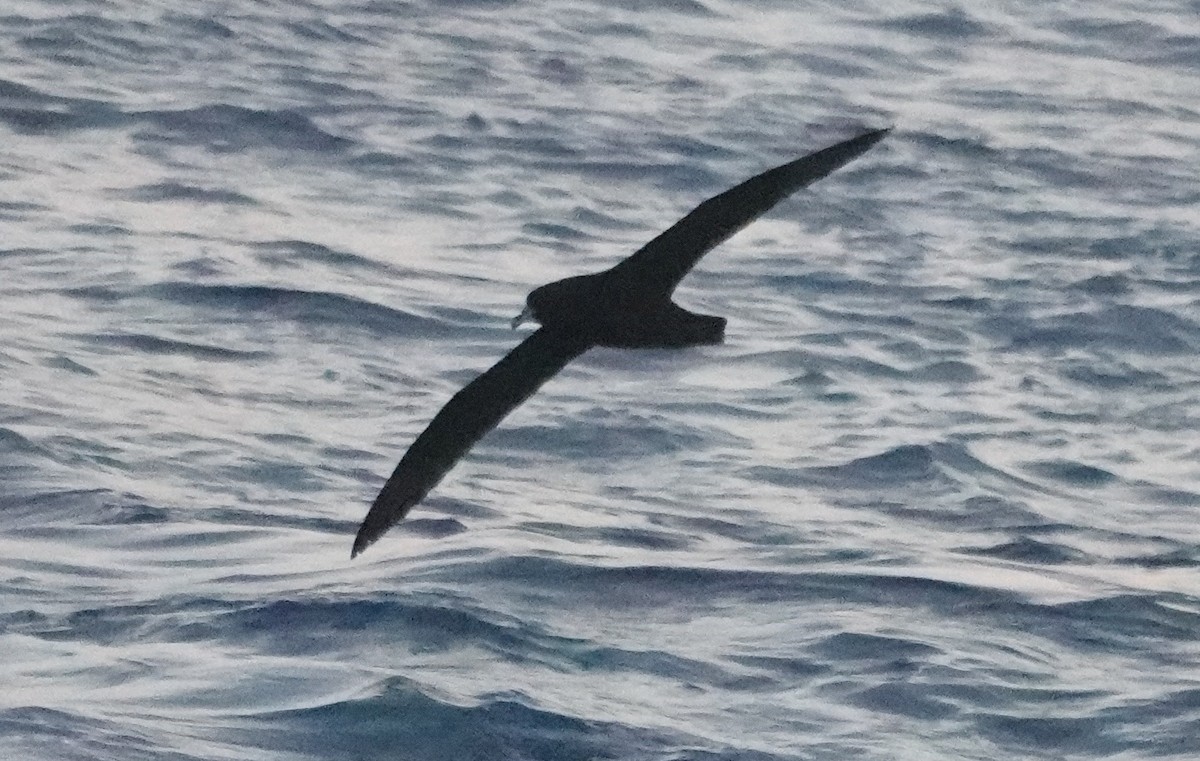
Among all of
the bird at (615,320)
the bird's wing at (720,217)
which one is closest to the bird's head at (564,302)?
the bird at (615,320)

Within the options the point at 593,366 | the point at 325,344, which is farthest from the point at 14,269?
the point at 593,366

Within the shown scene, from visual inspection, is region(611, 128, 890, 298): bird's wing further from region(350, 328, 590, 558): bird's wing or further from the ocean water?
the ocean water

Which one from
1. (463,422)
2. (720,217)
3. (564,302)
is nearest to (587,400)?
(564,302)

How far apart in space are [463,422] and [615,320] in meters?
0.63

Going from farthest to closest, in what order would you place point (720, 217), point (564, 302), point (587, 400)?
1. point (587, 400)
2. point (564, 302)
3. point (720, 217)

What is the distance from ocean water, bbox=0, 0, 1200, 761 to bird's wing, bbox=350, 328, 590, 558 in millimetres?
3008

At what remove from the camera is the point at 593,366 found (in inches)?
654

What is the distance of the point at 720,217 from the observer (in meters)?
8.52

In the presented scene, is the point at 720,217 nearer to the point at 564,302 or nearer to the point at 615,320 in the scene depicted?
the point at 615,320

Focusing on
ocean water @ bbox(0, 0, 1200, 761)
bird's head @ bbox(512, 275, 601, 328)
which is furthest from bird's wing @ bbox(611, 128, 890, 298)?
ocean water @ bbox(0, 0, 1200, 761)

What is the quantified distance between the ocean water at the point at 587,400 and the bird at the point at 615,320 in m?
3.03

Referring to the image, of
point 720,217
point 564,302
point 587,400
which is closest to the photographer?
point 720,217

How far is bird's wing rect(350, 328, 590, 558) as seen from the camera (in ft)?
27.6

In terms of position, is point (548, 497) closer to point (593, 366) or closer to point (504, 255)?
point (593, 366)
